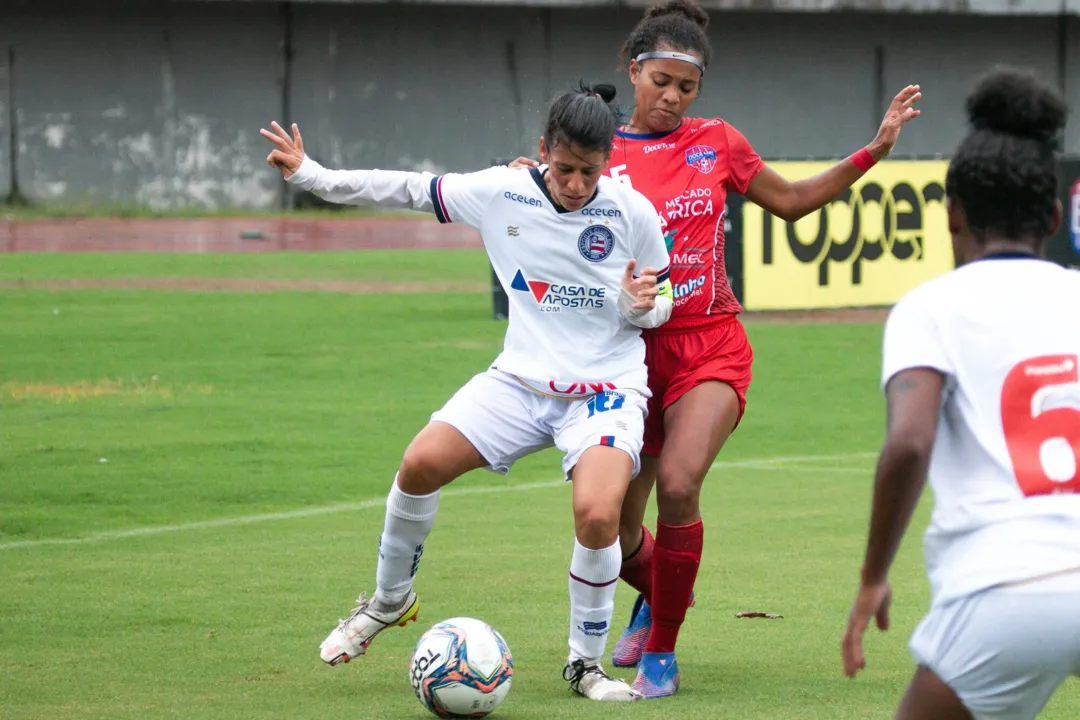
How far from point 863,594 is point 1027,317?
587 millimetres

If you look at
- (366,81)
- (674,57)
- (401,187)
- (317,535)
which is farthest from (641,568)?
(366,81)

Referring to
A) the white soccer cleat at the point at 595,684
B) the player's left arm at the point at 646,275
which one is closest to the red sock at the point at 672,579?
the white soccer cleat at the point at 595,684

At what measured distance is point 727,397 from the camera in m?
5.72

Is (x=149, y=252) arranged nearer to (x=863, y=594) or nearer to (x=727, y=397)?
(x=727, y=397)

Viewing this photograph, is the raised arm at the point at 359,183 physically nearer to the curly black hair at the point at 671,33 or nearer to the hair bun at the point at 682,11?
the curly black hair at the point at 671,33

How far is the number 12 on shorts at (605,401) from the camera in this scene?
216 inches

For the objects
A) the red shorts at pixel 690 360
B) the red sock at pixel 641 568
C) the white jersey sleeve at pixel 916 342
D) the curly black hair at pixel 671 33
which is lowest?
the red sock at pixel 641 568

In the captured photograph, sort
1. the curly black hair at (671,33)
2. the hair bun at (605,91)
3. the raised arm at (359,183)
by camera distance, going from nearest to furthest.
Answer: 1. the raised arm at (359,183)
2. the hair bun at (605,91)
3. the curly black hair at (671,33)

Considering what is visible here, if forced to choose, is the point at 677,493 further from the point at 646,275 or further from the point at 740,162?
the point at 740,162

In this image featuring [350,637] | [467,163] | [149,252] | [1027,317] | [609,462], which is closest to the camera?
[1027,317]

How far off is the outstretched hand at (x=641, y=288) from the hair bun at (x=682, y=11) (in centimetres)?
125

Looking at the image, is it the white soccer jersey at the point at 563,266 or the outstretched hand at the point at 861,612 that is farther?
the white soccer jersey at the point at 563,266

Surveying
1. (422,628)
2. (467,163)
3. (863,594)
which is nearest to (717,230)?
(422,628)

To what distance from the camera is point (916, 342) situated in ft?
9.80
